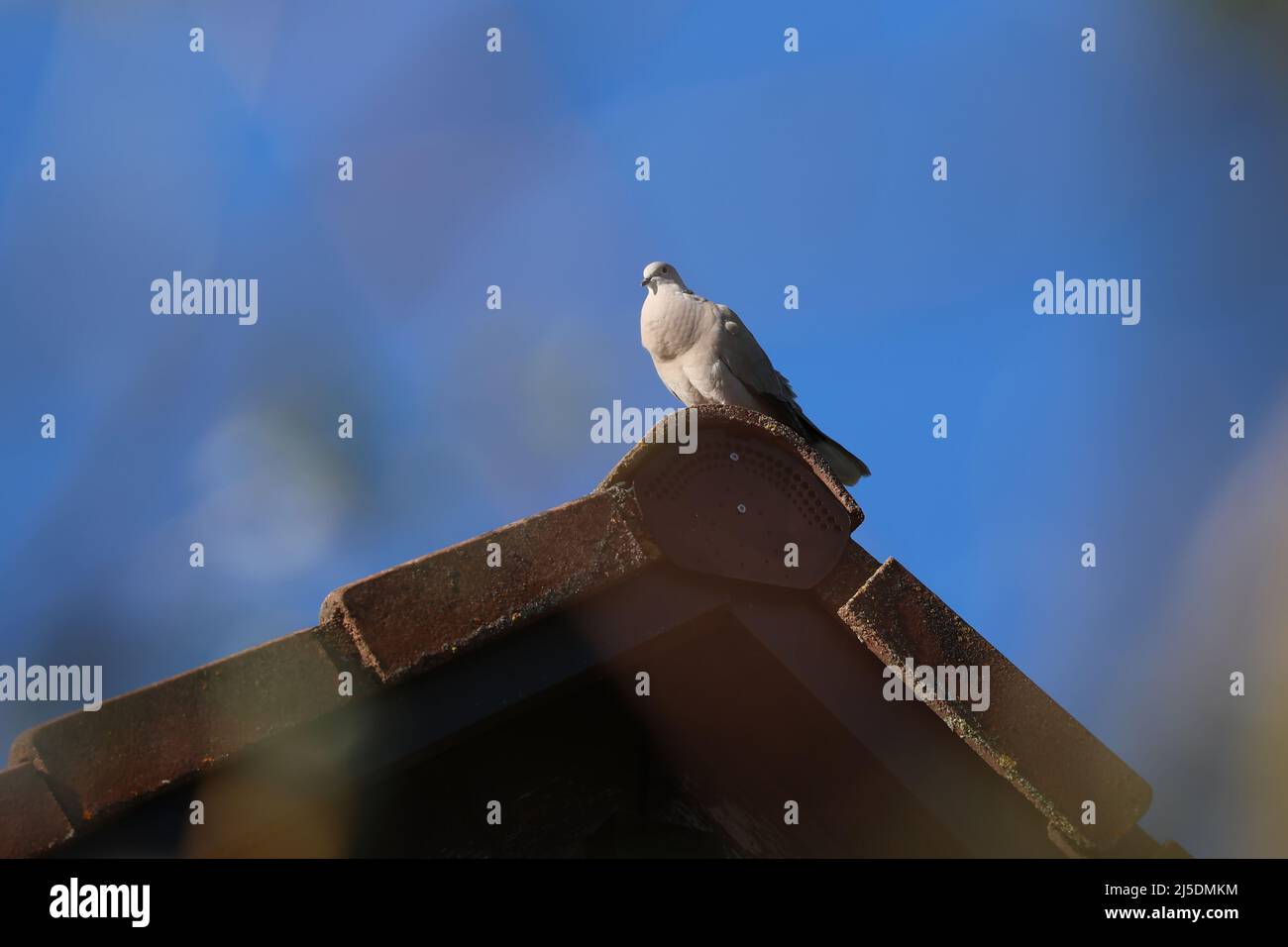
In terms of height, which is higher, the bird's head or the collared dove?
the bird's head

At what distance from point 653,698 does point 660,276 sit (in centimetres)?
499

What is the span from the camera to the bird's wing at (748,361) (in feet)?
21.6

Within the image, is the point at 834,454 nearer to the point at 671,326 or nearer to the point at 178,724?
the point at 671,326

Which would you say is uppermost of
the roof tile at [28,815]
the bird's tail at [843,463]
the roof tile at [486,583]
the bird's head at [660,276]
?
the bird's head at [660,276]

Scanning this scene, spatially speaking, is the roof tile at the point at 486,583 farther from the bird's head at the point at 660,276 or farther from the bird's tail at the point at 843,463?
the bird's head at the point at 660,276

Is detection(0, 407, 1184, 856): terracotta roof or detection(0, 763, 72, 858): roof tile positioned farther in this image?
detection(0, 407, 1184, 856): terracotta roof

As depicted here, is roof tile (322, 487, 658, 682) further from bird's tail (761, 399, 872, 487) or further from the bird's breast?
the bird's breast

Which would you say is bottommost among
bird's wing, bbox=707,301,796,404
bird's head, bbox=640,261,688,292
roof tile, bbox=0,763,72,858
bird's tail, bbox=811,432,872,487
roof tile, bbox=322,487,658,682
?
roof tile, bbox=0,763,72,858

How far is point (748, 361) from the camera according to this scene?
6664 millimetres

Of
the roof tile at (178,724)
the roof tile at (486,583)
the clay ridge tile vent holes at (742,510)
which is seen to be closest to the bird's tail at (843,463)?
the clay ridge tile vent holes at (742,510)

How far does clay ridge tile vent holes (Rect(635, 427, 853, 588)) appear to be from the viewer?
2844 millimetres

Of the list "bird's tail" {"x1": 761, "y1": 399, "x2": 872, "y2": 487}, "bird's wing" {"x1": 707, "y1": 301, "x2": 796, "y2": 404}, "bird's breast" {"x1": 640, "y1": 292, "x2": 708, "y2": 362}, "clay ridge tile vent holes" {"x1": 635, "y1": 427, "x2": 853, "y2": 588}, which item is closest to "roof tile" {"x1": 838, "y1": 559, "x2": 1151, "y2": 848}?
"clay ridge tile vent holes" {"x1": 635, "y1": 427, "x2": 853, "y2": 588}
